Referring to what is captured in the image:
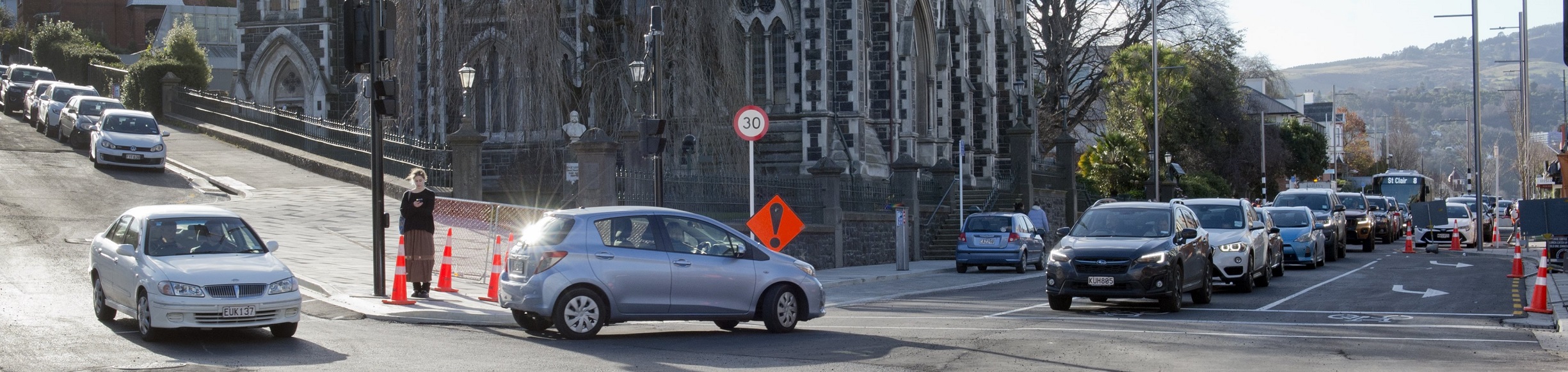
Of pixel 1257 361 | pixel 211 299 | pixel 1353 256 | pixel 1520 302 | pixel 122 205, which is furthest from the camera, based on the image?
pixel 1353 256

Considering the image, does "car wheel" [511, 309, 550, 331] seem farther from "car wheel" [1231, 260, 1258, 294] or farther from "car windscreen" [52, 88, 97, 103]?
"car windscreen" [52, 88, 97, 103]

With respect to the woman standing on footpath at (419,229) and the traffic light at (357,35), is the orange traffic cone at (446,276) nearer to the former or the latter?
the woman standing on footpath at (419,229)

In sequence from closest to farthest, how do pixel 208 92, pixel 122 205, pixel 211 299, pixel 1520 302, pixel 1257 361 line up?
1. pixel 1257 361
2. pixel 211 299
3. pixel 1520 302
4. pixel 122 205
5. pixel 208 92

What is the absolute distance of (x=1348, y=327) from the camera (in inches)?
565

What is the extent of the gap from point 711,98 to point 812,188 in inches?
105

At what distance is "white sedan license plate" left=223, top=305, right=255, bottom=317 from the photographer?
40.7 feet

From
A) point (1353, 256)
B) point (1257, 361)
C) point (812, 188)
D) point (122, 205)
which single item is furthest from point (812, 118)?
point (1257, 361)

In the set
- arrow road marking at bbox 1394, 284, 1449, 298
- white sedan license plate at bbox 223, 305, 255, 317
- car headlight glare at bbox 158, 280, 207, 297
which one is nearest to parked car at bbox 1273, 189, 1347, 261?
arrow road marking at bbox 1394, 284, 1449, 298

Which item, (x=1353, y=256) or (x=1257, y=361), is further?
(x=1353, y=256)

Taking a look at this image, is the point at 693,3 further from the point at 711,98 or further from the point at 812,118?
the point at 812,118

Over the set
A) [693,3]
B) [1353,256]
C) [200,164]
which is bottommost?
[1353,256]

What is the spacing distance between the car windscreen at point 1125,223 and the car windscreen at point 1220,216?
3.79 metres

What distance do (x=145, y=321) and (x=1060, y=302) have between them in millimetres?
9912

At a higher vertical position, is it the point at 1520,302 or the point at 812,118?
the point at 812,118
